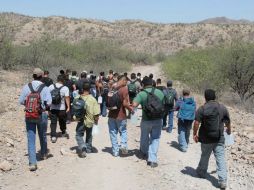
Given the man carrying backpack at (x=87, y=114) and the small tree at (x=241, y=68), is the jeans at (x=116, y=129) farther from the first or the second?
the small tree at (x=241, y=68)

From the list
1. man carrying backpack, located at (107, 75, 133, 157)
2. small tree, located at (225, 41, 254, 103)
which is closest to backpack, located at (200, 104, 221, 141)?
man carrying backpack, located at (107, 75, 133, 157)

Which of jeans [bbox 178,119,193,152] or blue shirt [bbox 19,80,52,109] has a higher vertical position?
blue shirt [bbox 19,80,52,109]

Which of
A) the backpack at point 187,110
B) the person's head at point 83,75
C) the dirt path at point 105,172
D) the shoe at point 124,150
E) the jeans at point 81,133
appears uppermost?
the person's head at point 83,75

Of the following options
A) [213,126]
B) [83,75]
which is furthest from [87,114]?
[83,75]

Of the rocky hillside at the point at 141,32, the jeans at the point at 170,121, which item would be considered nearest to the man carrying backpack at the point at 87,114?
the jeans at the point at 170,121

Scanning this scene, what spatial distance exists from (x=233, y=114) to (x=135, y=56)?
42.0m

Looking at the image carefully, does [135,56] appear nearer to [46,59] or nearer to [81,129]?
[46,59]

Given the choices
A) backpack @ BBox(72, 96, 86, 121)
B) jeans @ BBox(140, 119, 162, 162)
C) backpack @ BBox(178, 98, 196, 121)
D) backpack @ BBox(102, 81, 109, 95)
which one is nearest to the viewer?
jeans @ BBox(140, 119, 162, 162)

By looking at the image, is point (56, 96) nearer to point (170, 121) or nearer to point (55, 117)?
point (55, 117)

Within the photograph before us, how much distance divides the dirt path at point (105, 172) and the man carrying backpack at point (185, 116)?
0.29 m

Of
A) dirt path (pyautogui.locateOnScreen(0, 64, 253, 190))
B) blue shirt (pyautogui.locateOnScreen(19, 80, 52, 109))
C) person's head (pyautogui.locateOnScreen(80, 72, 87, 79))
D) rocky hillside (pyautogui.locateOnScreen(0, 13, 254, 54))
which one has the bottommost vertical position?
dirt path (pyautogui.locateOnScreen(0, 64, 253, 190))

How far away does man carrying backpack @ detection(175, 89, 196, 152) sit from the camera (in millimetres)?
10891

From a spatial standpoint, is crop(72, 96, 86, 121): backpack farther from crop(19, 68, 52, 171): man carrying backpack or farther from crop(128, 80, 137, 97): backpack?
crop(128, 80, 137, 97): backpack

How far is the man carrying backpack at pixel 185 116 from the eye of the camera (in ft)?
35.7
